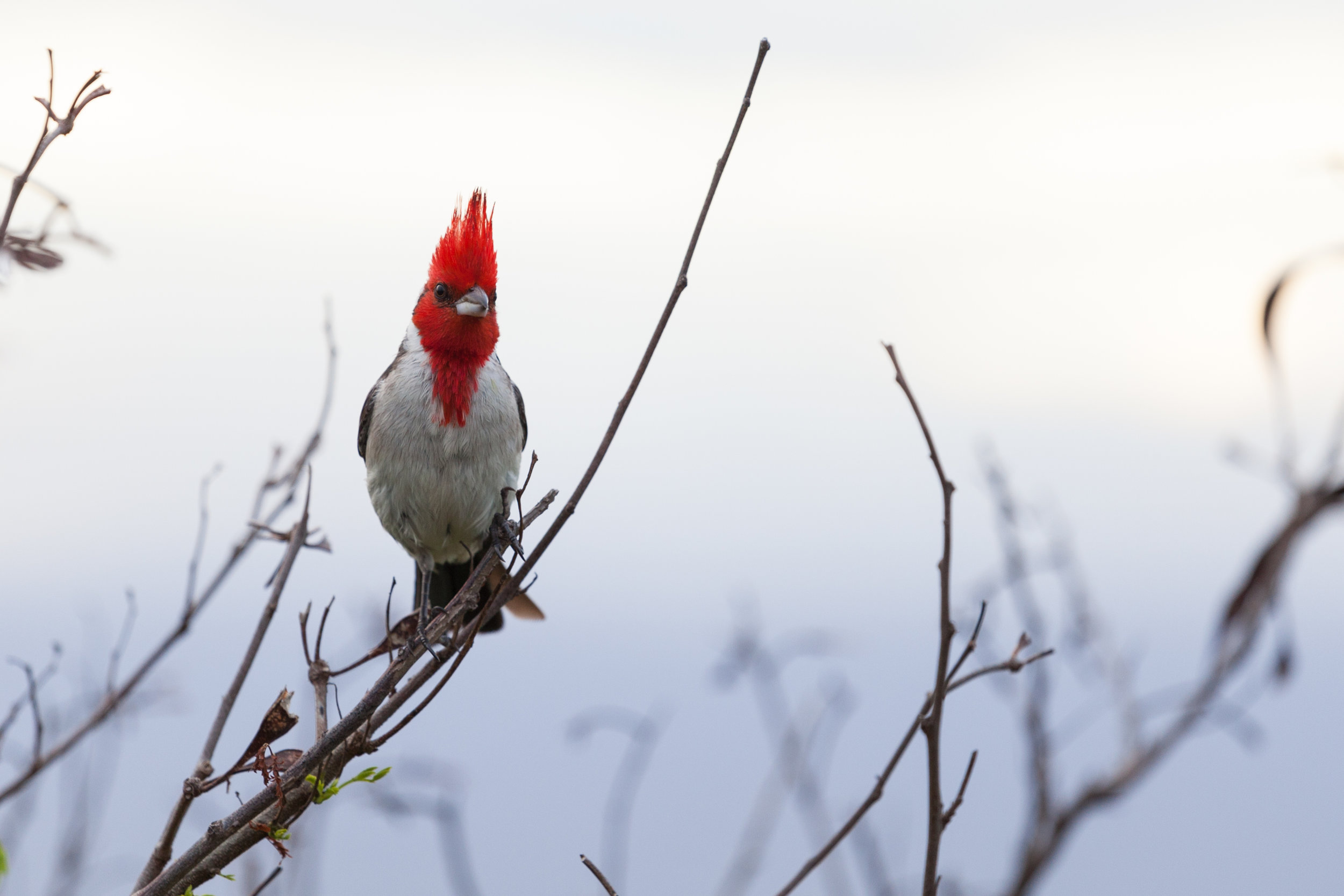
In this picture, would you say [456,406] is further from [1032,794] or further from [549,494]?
[1032,794]

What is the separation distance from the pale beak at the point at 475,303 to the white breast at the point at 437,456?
1.73 feet

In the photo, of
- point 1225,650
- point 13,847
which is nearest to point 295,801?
point 1225,650

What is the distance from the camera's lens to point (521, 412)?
4359 millimetres

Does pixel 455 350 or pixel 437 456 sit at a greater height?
pixel 455 350

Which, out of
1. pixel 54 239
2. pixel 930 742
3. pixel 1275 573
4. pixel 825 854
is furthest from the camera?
pixel 825 854

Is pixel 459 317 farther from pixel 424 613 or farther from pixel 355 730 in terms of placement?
pixel 355 730

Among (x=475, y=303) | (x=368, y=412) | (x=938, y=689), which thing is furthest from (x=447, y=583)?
(x=938, y=689)

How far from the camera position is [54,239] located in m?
1.87

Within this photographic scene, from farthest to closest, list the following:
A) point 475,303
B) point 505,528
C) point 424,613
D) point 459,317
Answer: point 459,317, point 475,303, point 505,528, point 424,613

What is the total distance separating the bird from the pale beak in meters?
0.13

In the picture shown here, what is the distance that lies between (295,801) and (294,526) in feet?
2.87

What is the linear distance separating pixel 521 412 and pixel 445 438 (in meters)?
0.39

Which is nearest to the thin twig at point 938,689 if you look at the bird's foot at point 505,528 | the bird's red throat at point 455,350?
the bird's foot at point 505,528

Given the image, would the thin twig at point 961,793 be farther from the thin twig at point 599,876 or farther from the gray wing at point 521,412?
the gray wing at point 521,412
